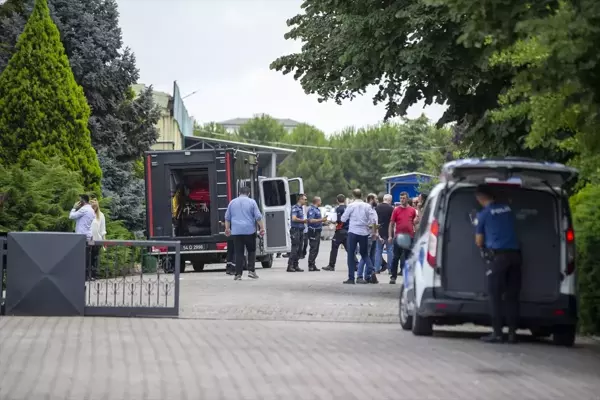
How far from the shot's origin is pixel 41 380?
422 inches

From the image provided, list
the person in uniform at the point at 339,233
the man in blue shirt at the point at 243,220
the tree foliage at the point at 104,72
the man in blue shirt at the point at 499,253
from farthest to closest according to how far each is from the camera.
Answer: the tree foliage at the point at 104,72
the person in uniform at the point at 339,233
the man in blue shirt at the point at 243,220
the man in blue shirt at the point at 499,253

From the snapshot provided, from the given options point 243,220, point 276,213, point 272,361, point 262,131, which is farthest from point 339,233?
point 262,131

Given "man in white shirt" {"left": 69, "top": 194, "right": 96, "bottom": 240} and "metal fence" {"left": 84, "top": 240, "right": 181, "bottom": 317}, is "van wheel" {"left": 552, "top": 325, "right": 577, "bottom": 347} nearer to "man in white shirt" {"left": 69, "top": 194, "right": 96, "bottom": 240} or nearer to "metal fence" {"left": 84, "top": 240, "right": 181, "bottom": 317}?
"metal fence" {"left": 84, "top": 240, "right": 181, "bottom": 317}

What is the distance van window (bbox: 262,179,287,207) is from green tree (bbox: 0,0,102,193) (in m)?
5.27

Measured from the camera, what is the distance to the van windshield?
1494 centimetres

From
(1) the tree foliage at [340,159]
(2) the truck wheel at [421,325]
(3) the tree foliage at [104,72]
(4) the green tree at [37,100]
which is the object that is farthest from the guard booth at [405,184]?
(1) the tree foliage at [340,159]

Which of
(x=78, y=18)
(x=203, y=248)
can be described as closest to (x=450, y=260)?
(x=203, y=248)

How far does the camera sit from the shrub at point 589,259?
15766mm

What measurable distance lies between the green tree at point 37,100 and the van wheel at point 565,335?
19.6 m

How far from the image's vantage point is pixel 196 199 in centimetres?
3453

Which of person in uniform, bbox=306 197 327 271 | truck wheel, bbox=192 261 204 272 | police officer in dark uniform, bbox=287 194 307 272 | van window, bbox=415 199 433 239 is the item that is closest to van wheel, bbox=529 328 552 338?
van window, bbox=415 199 433 239

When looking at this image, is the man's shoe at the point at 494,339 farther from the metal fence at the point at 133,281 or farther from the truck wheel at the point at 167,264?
the truck wheel at the point at 167,264

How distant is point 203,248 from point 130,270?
15.5m

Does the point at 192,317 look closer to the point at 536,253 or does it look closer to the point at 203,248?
the point at 536,253
